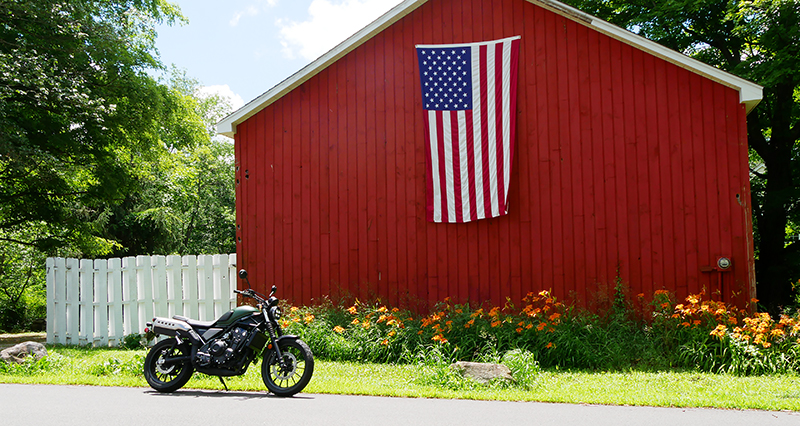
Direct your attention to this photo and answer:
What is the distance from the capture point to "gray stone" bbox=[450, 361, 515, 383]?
6.59m

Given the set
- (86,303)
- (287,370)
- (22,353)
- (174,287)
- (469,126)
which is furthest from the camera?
(86,303)

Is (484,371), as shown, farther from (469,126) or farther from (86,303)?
(86,303)

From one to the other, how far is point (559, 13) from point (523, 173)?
2.52 m

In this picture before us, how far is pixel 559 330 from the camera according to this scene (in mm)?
8242

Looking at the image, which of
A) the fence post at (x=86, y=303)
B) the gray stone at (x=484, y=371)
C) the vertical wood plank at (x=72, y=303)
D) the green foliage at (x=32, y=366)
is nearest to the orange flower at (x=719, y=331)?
the gray stone at (x=484, y=371)

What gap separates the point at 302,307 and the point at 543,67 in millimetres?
5341

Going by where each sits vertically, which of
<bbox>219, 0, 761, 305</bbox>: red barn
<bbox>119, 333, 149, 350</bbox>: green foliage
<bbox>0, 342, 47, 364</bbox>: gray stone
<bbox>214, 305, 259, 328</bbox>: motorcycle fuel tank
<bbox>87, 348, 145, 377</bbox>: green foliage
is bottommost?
<bbox>119, 333, 149, 350</bbox>: green foliage

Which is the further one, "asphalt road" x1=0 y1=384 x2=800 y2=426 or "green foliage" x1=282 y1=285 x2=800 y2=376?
"green foliage" x1=282 y1=285 x2=800 y2=376

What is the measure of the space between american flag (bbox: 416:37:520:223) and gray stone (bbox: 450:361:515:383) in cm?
330

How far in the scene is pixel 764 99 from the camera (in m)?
13.3

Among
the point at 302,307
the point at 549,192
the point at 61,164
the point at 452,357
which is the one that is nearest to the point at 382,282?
the point at 302,307

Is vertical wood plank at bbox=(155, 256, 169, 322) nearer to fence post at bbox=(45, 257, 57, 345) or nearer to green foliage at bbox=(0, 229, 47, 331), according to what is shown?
fence post at bbox=(45, 257, 57, 345)

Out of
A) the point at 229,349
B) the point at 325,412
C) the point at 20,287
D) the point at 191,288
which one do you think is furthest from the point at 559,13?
the point at 20,287

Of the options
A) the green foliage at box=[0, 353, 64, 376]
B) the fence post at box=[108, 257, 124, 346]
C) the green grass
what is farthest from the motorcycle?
the fence post at box=[108, 257, 124, 346]
